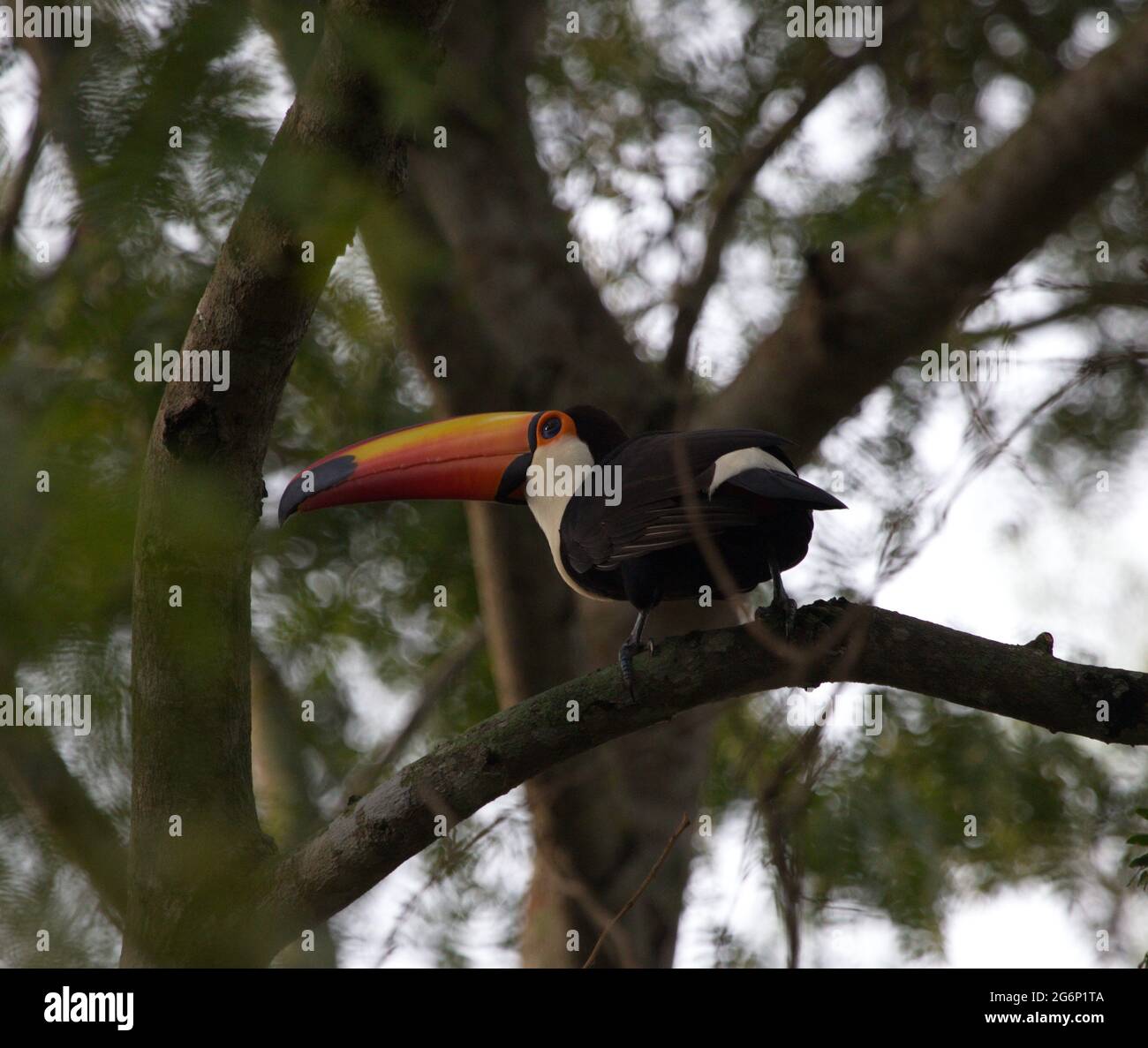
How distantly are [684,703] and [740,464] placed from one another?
58 centimetres

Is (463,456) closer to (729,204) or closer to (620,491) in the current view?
(620,491)

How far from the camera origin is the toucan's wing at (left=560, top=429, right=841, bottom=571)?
2.96 meters

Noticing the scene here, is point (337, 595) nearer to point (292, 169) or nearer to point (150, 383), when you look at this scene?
point (150, 383)

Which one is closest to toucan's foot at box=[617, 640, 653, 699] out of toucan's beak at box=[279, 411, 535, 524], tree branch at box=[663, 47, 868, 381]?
toucan's beak at box=[279, 411, 535, 524]

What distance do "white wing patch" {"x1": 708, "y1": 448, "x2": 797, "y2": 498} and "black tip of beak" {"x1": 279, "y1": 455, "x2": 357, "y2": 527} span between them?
1325 mm

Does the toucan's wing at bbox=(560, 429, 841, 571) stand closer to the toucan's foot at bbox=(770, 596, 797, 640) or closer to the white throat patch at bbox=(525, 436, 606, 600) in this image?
the toucan's foot at bbox=(770, 596, 797, 640)

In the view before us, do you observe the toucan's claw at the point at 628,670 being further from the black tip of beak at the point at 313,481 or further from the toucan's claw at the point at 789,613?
the black tip of beak at the point at 313,481

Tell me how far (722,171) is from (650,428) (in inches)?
61.9

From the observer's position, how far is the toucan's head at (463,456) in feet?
13.1

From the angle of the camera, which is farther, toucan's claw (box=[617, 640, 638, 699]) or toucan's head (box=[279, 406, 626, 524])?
toucan's head (box=[279, 406, 626, 524])

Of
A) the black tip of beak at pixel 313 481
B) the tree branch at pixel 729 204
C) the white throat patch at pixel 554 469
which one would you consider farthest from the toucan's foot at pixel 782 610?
the tree branch at pixel 729 204

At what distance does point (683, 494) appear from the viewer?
3088mm
